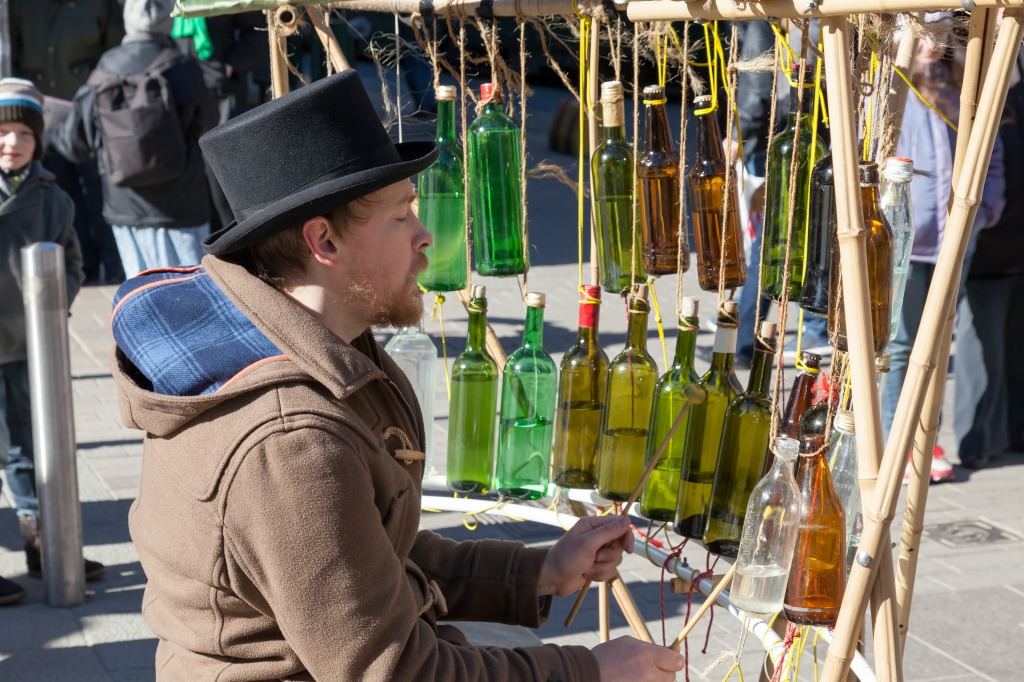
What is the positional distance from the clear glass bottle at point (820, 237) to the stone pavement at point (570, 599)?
91cm

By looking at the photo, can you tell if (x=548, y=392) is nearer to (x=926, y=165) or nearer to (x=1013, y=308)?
(x=926, y=165)

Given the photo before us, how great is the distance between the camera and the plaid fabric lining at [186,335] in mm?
1636

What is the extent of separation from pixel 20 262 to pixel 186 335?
2.60 m

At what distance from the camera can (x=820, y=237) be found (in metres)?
1.94

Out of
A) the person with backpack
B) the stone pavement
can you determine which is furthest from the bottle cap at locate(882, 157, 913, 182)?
the person with backpack

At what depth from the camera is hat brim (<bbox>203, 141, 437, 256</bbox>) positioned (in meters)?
1.66

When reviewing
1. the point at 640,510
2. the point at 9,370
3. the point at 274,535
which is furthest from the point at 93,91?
the point at 274,535

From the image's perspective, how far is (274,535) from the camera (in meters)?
1.53

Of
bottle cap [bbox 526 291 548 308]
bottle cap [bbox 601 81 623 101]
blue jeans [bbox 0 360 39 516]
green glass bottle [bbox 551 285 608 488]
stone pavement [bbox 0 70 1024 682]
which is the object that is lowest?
stone pavement [bbox 0 70 1024 682]

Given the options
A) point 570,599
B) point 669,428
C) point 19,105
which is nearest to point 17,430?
point 19,105

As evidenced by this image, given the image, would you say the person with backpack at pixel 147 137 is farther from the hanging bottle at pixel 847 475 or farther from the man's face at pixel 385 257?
the hanging bottle at pixel 847 475

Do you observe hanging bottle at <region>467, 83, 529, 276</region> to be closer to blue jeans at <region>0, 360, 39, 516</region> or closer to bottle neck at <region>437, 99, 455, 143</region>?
bottle neck at <region>437, 99, 455, 143</region>

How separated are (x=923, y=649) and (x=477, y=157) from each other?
2.08 metres

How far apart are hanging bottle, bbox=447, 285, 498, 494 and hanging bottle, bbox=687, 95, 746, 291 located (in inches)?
20.7
